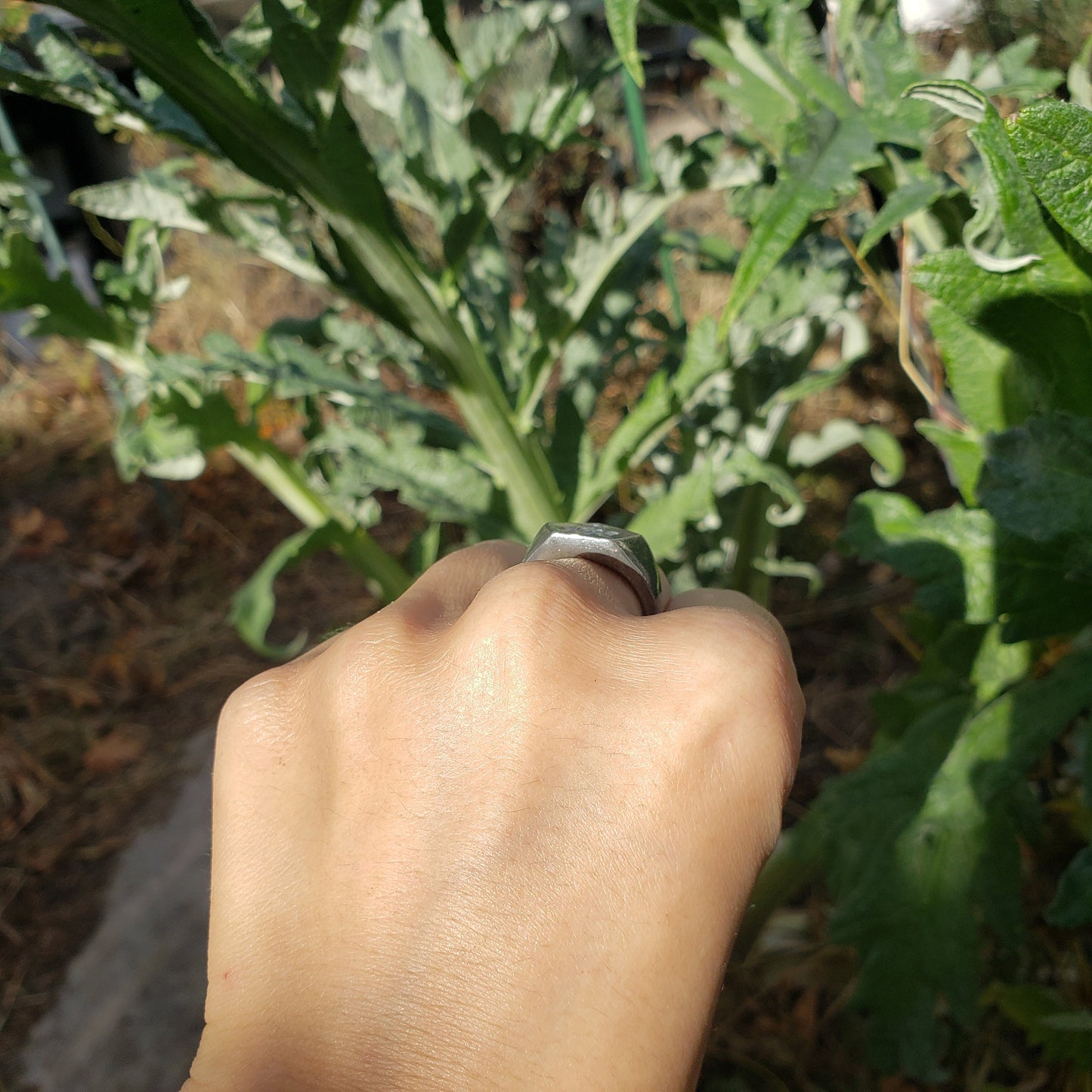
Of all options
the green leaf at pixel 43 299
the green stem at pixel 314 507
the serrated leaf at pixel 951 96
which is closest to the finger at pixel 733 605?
the serrated leaf at pixel 951 96

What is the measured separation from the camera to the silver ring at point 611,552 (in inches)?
27.9

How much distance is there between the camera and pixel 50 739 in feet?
8.30

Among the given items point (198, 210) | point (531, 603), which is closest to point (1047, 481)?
point (531, 603)

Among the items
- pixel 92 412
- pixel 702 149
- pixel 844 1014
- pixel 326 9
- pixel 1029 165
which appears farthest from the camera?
pixel 92 412

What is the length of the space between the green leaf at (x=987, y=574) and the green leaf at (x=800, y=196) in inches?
13.0

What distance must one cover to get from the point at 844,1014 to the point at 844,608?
1.01 m

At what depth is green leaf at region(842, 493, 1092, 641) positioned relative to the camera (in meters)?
0.94

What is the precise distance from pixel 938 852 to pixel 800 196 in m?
0.80

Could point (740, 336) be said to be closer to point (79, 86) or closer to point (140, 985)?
point (79, 86)

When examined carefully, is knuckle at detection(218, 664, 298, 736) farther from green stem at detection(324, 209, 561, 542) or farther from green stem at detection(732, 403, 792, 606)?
green stem at detection(732, 403, 792, 606)

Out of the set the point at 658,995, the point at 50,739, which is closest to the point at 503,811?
the point at 658,995

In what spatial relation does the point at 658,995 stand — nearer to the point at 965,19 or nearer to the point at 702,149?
the point at 702,149

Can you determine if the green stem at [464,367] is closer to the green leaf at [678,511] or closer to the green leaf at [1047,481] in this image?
the green leaf at [678,511]

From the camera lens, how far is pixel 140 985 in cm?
191
